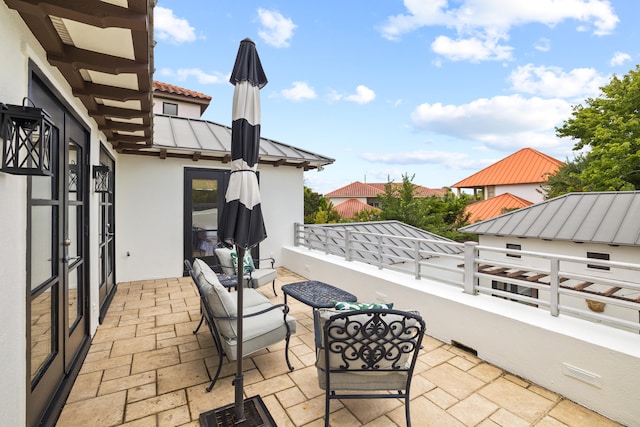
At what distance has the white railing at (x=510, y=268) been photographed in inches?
89.9

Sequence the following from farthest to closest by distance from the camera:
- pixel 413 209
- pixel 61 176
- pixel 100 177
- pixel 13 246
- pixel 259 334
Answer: pixel 413 209 < pixel 100 177 < pixel 259 334 < pixel 61 176 < pixel 13 246

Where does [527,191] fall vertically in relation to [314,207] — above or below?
above

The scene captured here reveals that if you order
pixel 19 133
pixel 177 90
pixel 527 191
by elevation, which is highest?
pixel 177 90

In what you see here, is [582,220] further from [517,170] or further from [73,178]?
[517,170]

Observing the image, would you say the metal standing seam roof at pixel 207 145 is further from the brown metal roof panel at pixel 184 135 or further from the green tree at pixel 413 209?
the green tree at pixel 413 209

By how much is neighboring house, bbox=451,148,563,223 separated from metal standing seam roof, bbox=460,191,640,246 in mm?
9417

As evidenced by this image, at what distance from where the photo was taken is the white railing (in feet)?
7.49

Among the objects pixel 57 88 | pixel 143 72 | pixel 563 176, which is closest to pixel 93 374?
pixel 57 88

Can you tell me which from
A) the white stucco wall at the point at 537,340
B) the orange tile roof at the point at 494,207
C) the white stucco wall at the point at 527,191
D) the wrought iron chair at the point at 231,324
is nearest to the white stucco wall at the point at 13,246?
the wrought iron chair at the point at 231,324

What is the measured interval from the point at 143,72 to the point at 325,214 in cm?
1718

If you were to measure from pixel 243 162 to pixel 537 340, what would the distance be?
280 centimetres

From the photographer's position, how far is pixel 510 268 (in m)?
3.24

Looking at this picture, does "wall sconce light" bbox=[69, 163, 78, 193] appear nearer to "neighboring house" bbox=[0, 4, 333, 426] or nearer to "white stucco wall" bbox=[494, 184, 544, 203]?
"neighboring house" bbox=[0, 4, 333, 426]

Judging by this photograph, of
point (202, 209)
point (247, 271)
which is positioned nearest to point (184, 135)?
point (202, 209)
